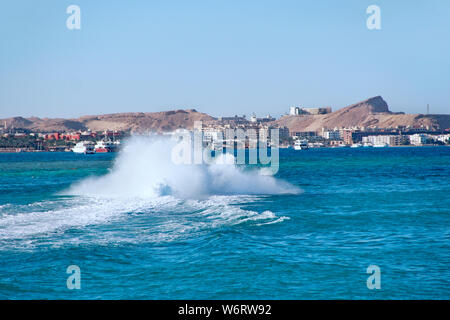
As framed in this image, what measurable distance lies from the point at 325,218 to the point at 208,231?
16.3ft

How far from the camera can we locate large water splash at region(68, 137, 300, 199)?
28281mm

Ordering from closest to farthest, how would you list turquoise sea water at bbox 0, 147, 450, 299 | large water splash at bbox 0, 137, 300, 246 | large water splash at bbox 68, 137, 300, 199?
turquoise sea water at bbox 0, 147, 450, 299 → large water splash at bbox 0, 137, 300, 246 → large water splash at bbox 68, 137, 300, 199

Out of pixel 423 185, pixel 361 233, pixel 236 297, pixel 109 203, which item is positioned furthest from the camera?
pixel 423 185

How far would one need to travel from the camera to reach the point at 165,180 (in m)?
28.9

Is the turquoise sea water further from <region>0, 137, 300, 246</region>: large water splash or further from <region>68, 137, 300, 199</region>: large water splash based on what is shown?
<region>68, 137, 300, 199</region>: large water splash

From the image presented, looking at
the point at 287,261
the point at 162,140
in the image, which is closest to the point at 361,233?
the point at 287,261

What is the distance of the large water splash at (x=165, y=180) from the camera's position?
2828 cm

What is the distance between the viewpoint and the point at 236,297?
955cm

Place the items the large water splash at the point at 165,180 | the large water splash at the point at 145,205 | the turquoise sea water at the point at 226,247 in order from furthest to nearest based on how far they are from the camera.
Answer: the large water splash at the point at 165,180 < the large water splash at the point at 145,205 < the turquoise sea water at the point at 226,247

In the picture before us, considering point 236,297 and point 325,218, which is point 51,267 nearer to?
point 236,297

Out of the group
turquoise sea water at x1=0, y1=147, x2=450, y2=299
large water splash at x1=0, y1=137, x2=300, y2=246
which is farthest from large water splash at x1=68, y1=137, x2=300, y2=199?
turquoise sea water at x1=0, y1=147, x2=450, y2=299

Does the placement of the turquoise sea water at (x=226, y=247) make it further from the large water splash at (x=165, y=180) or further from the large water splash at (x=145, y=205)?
the large water splash at (x=165, y=180)

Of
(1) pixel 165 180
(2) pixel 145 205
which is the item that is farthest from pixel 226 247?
(1) pixel 165 180

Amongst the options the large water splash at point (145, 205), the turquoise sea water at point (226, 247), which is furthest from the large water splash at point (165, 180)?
the turquoise sea water at point (226, 247)
